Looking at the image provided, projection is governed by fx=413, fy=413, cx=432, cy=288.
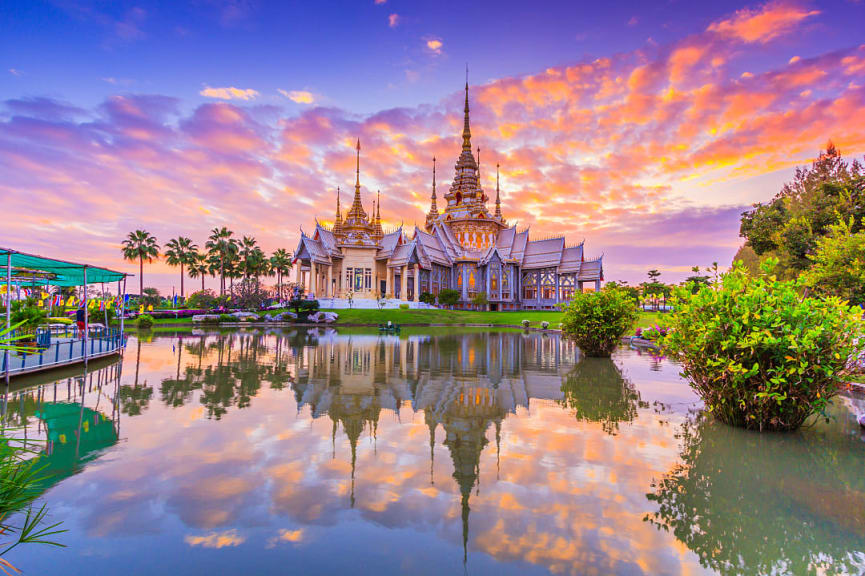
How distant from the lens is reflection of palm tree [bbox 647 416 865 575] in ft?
11.9

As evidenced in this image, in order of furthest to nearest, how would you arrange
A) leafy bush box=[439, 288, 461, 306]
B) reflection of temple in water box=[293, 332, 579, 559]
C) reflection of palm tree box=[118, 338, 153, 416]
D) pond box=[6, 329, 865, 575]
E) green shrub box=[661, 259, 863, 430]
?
leafy bush box=[439, 288, 461, 306] → reflection of palm tree box=[118, 338, 153, 416] → reflection of temple in water box=[293, 332, 579, 559] → green shrub box=[661, 259, 863, 430] → pond box=[6, 329, 865, 575]

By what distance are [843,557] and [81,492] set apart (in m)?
7.66

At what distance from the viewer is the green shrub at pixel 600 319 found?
15750mm

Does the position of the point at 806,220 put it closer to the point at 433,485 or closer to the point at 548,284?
the point at 433,485

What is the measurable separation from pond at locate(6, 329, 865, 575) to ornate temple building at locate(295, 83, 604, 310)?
45327 millimetres

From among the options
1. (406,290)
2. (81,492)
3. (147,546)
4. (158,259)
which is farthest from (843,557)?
(158,259)

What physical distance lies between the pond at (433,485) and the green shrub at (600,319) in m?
6.39

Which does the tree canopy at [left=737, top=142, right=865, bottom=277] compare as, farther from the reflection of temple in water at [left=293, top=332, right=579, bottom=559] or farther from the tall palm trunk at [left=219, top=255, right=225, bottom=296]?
the tall palm trunk at [left=219, top=255, right=225, bottom=296]

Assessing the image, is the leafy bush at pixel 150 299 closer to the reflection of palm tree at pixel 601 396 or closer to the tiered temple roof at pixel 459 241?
the tiered temple roof at pixel 459 241

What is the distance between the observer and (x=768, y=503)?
15.0 ft

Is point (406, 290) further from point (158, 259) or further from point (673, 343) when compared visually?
point (673, 343)

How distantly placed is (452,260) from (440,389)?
50.6 meters

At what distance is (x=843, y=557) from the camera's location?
3.62 m

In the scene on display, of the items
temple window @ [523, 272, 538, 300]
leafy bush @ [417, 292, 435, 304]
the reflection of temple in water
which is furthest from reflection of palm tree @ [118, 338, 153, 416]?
temple window @ [523, 272, 538, 300]
